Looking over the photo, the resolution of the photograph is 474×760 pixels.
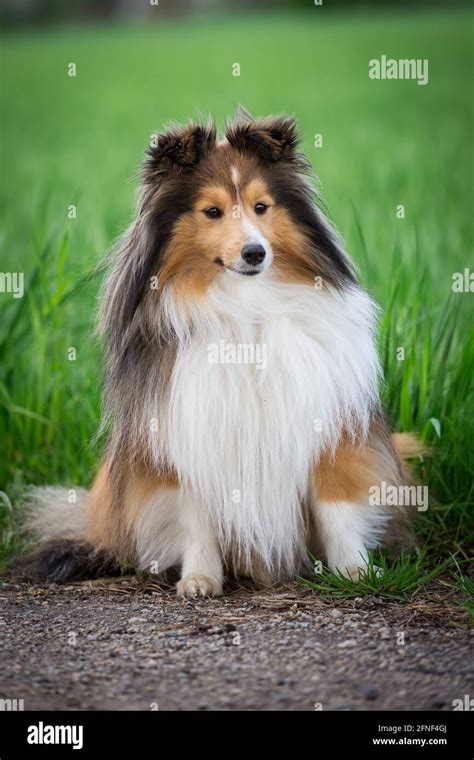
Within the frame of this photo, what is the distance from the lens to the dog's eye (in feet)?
13.7

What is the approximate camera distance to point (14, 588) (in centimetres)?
475

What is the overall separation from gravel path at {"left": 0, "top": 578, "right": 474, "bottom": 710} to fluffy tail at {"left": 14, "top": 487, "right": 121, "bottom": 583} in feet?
0.65

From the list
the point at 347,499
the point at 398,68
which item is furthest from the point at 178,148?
the point at 398,68

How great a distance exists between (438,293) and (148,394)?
343cm

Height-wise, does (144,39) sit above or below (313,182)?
above

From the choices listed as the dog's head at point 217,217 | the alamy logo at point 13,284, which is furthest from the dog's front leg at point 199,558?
the alamy logo at point 13,284

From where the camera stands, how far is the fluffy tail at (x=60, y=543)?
4812mm

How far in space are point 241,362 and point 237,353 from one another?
0.04 m

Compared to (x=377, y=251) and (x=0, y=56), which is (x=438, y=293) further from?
(x=0, y=56)

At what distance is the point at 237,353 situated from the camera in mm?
4305

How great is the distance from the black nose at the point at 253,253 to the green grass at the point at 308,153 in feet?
2.91

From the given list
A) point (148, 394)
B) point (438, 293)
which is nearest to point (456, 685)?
point (148, 394)

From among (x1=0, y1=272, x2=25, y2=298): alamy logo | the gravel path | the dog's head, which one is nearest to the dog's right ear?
the dog's head

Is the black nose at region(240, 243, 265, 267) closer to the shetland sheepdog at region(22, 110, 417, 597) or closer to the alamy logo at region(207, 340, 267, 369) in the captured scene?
the shetland sheepdog at region(22, 110, 417, 597)
